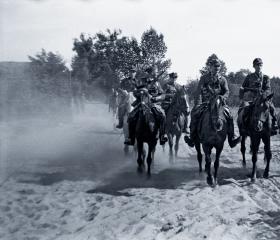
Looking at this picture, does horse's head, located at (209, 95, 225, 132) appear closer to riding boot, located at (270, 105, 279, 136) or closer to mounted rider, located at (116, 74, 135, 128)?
riding boot, located at (270, 105, 279, 136)

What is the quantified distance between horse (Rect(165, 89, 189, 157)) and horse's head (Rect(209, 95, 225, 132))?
348 cm

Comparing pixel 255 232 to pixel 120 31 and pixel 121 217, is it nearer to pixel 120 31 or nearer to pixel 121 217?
pixel 121 217

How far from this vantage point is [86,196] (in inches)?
359

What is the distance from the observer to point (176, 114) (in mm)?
13625

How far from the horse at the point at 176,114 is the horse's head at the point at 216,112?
3480mm

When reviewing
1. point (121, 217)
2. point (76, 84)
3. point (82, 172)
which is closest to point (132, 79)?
point (82, 172)

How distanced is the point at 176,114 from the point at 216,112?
4.04 meters

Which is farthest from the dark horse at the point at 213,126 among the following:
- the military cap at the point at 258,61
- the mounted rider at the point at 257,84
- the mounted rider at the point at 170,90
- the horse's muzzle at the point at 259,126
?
the mounted rider at the point at 170,90

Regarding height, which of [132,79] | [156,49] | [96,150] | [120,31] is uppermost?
[120,31]

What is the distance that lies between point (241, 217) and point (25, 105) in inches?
856

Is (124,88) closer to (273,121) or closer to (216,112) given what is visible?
(216,112)

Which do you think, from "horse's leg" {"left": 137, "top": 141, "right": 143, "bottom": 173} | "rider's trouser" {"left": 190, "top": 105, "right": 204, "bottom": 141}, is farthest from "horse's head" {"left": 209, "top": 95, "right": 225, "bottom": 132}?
"horse's leg" {"left": 137, "top": 141, "right": 143, "bottom": 173}

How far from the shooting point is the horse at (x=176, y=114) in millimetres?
13227

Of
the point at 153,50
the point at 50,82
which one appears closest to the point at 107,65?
the point at 153,50
